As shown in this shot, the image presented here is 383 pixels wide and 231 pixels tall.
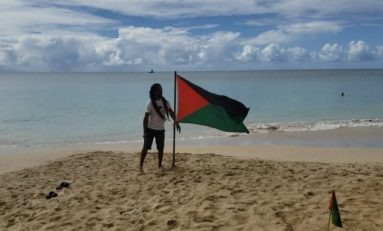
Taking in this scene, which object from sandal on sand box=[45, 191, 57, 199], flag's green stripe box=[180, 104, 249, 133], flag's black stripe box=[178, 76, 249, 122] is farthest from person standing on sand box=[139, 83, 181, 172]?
sandal on sand box=[45, 191, 57, 199]

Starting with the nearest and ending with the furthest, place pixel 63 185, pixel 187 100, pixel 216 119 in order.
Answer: pixel 63 185
pixel 216 119
pixel 187 100

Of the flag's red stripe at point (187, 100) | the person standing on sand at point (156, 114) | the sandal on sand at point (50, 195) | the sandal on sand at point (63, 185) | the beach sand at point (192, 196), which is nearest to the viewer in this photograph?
the beach sand at point (192, 196)

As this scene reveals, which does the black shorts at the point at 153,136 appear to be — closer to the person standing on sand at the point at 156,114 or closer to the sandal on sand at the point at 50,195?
the person standing on sand at the point at 156,114

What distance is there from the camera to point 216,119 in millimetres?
8883

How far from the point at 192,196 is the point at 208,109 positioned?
7.74ft

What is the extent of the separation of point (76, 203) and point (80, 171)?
8.83 ft

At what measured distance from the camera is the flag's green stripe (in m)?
8.83

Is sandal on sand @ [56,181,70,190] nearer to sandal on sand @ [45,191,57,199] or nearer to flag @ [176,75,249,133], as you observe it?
sandal on sand @ [45,191,57,199]

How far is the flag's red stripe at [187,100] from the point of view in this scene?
898cm

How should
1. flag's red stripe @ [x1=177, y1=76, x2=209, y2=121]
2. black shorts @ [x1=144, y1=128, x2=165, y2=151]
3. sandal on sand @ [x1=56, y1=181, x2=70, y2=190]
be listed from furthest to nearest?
flag's red stripe @ [x1=177, y1=76, x2=209, y2=121]
black shorts @ [x1=144, y1=128, x2=165, y2=151]
sandal on sand @ [x1=56, y1=181, x2=70, y2=190]

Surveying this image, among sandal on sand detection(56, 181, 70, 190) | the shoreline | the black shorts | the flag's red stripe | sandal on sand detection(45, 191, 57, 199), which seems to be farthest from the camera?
the shoreline

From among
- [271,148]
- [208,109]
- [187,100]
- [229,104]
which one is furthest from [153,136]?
[271,148]

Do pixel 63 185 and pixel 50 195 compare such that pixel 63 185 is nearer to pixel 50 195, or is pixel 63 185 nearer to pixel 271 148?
pixel 50 195

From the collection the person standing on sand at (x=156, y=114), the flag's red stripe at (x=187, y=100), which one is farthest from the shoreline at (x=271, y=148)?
the person standing on sand at (x=156, y=114)
